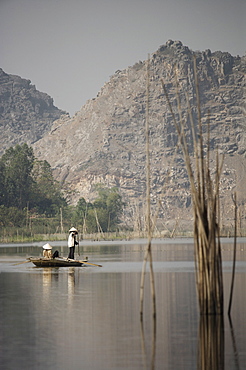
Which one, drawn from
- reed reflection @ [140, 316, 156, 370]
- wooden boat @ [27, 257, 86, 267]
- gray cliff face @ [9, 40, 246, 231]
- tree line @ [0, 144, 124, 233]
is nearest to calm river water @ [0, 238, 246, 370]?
reed reflection @ [140, 316, 156, 370]

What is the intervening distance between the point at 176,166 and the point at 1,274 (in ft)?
424

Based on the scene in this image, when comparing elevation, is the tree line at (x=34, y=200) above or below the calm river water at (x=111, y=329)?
above

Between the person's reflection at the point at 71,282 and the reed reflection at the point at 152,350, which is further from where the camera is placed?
the person's reflection at the point at 71,282

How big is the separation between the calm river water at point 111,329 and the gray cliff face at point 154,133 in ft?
368

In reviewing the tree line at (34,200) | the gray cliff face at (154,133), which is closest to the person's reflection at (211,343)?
the tree line at (34,200)

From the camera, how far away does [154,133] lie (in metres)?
165

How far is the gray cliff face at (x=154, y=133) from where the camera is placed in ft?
482

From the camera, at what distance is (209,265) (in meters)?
11.5

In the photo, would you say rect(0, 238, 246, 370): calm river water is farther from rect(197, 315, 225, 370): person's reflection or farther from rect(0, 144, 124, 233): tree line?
rect(0, 144, 124, 233): tree line

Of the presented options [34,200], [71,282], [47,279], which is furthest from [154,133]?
[71,282]

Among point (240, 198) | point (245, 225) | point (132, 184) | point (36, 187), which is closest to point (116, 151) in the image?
point (132, 184)

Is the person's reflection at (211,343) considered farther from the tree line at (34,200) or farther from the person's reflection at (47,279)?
the tree line at (34,200)

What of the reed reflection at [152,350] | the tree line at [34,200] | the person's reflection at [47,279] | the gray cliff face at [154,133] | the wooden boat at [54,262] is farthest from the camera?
the gray cliff face at [154,133]

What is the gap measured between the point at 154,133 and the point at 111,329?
154 meters
